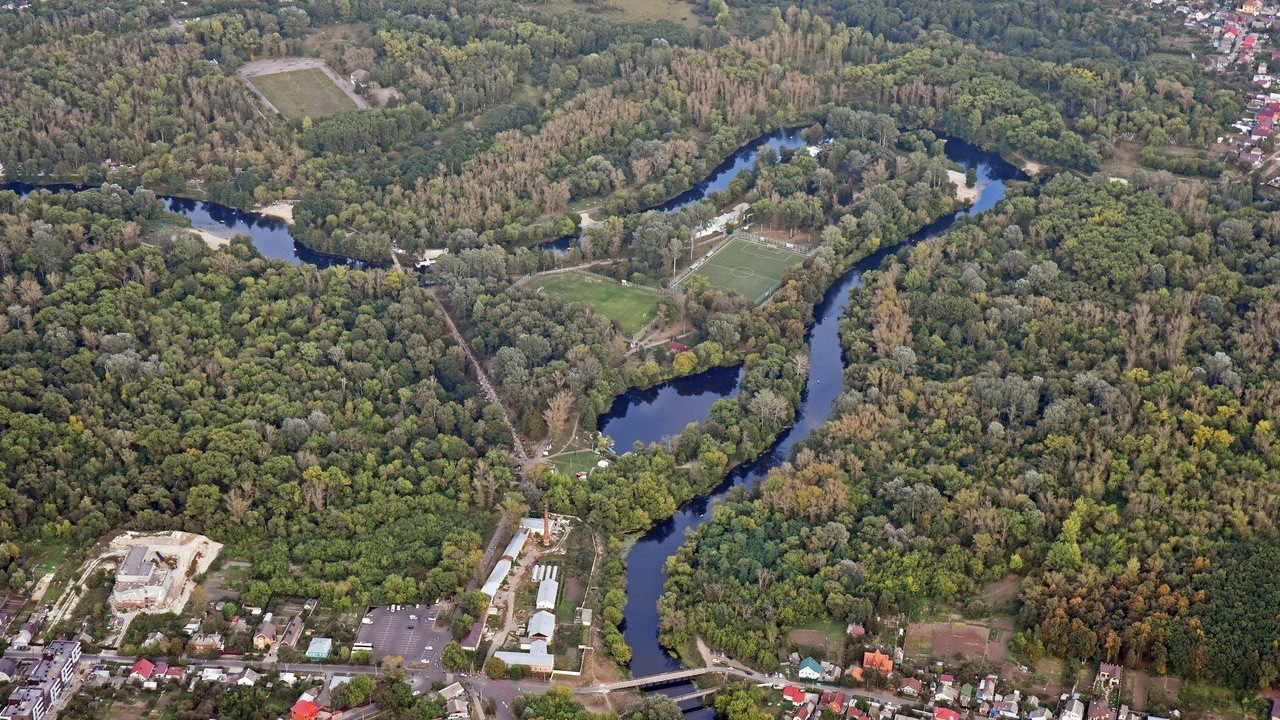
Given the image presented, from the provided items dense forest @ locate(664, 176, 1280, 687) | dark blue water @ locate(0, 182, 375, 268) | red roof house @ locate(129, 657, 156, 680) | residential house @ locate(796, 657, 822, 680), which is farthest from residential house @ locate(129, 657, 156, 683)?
dark blue water @ locate(0, 182, 375, 268)

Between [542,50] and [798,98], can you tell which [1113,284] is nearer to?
[798,98]

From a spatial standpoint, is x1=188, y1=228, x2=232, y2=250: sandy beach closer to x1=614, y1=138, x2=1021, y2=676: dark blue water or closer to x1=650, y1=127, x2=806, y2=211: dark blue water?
x1=650, y1=127, x2=806, y2=211: dark blue water

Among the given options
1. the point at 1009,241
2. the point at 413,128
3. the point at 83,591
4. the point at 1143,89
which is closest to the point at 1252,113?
the point at 1143,89

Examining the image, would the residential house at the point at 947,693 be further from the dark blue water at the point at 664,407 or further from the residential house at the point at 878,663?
the dark blue water at the point at 664,407

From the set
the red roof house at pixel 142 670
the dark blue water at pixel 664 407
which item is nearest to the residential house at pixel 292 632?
the red roof house at pixel 142 670

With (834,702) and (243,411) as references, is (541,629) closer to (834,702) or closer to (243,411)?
(834,702)

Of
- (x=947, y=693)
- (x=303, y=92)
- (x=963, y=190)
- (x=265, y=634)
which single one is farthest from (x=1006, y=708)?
(x=303, y=92)
